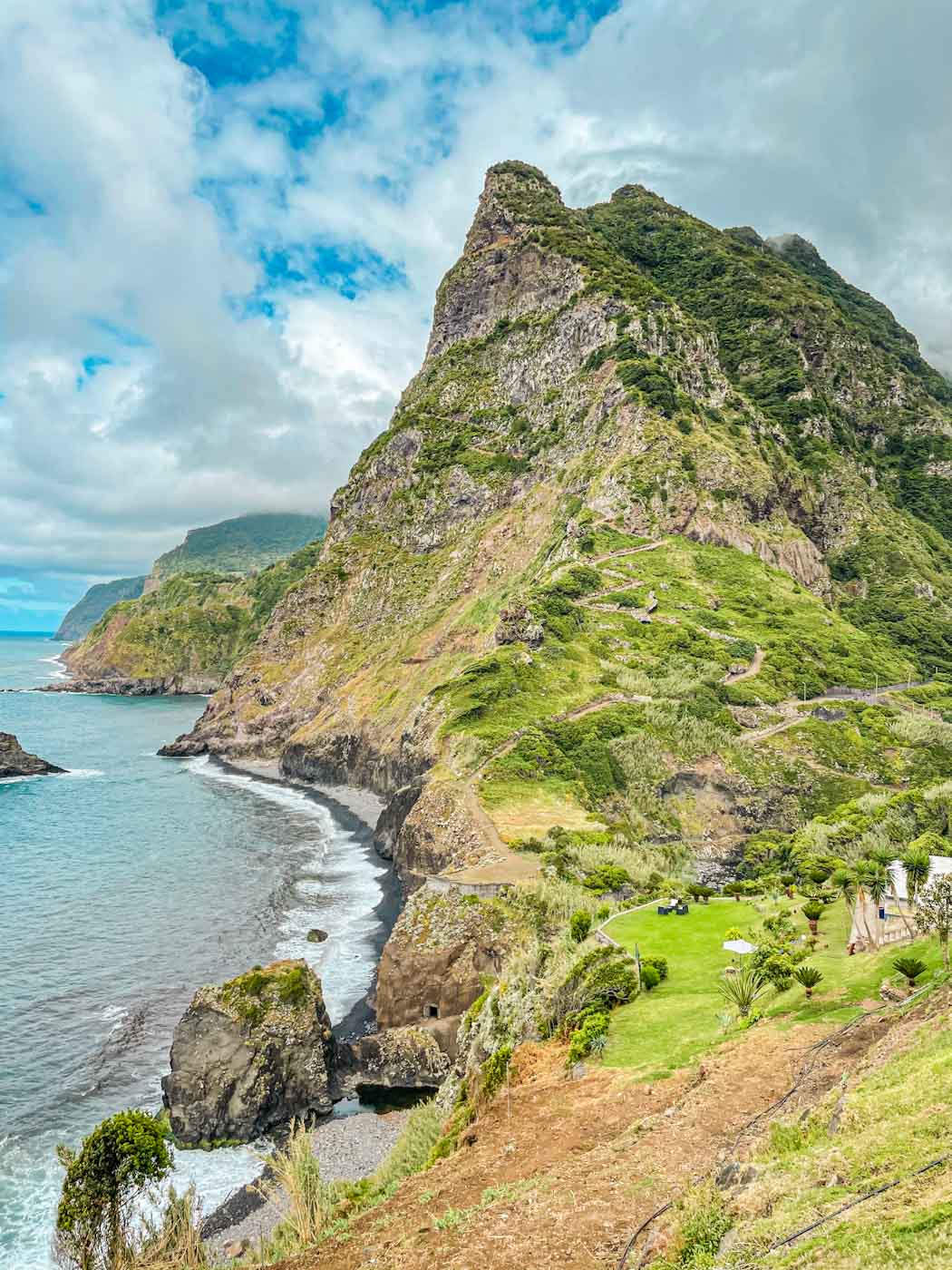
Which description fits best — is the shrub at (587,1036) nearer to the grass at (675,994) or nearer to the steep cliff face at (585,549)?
the grass at (675,994)

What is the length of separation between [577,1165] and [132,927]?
46039 mm

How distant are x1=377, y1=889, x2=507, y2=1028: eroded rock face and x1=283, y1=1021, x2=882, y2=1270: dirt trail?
17583 mm

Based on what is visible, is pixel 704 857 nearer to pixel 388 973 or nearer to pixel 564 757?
pixel 564 757

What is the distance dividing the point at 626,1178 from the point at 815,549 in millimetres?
126857

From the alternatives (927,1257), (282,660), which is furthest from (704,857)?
(282,660)

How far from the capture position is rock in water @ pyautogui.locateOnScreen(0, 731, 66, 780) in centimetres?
10562

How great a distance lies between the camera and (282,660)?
5463 inches

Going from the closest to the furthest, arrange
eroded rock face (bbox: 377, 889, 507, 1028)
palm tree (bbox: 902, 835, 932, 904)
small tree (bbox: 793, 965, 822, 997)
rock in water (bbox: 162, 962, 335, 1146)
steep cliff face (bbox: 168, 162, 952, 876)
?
small tree (bbox: 793, 965, 822, 997)
palm tree (bbox: 902, 835, 932, 904)
rock in water (bbox: 162, 962, 335, 1146)
eroded rock face (bbox: 377, 889, 507, 1028)
steep cliff face (bbox: 168, 162, 952, 876)

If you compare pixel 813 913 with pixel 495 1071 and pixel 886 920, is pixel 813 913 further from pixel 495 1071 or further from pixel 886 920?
pixel 495 1071

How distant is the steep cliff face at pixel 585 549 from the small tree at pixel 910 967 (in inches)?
1264

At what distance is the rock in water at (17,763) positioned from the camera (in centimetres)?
10562

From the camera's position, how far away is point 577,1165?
16.2 meters

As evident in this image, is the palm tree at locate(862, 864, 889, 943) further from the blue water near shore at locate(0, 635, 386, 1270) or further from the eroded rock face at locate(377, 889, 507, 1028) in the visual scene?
the blue water near shore at locate(0, 635, 386, 1270)

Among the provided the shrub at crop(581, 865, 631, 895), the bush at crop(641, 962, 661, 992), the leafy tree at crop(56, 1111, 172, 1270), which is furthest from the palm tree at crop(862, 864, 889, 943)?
the leafy tree at crop(56, 1111, 172, 1270)
